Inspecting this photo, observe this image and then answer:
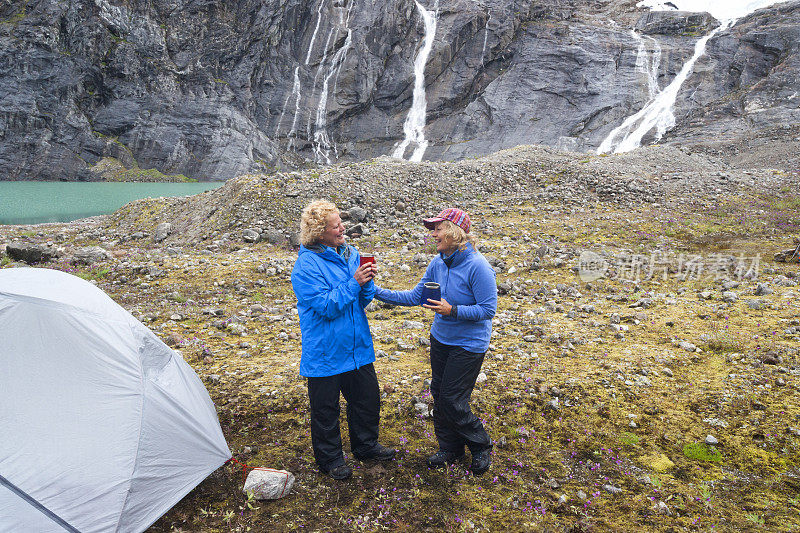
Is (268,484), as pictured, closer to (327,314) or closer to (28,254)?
(327,314)

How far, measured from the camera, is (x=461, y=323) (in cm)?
454

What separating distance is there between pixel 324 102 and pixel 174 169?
29906mm

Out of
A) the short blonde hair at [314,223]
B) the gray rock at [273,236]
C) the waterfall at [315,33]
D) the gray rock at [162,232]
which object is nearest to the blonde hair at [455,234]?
the short blonde hair at [314,223]

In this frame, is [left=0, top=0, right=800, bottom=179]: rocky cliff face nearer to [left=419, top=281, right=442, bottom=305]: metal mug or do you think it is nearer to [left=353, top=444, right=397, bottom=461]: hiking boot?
[left=419, top=281, right=442, bottom=305]: metal mug

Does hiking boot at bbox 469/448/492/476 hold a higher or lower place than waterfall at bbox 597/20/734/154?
lower

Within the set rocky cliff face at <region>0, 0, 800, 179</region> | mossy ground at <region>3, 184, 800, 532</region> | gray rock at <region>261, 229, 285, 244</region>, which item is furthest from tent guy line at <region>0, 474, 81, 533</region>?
rocky cliff face at <region>0, 0, 800, 179</region>

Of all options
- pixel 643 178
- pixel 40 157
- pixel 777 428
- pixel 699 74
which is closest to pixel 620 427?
pixel 777 428

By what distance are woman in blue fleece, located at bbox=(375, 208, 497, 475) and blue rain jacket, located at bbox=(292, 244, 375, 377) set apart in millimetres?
563

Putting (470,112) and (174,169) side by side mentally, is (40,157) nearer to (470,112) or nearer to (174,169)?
(174,169)

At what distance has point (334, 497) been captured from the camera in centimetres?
441

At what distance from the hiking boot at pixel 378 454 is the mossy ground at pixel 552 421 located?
0.10m

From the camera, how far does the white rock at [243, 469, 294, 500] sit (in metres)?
4.38

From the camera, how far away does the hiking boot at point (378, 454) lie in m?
4.92

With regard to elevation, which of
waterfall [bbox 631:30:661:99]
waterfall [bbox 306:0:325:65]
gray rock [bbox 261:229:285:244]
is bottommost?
gray rock [bbox 261:229:285:244]
